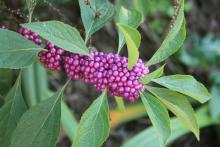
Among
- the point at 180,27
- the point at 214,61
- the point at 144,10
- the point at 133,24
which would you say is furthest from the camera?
the point at 214,61

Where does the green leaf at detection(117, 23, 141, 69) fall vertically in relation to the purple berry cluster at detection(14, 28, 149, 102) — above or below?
above

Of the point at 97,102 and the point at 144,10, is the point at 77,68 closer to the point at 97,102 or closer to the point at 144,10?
the point at 97,102

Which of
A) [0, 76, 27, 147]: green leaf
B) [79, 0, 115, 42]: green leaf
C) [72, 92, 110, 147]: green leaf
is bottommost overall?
[0, 76, 27, 147]: green leaf

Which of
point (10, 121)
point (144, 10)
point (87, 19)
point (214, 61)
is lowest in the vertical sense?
point (214, 61)

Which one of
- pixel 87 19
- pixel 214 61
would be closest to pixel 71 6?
pixel 214 61

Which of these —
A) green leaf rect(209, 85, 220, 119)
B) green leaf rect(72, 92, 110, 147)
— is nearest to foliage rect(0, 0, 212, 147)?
green leaf rect(72, 92, 110, 147)

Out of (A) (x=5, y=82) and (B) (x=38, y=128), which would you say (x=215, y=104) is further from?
(B) (x=38, y=128)

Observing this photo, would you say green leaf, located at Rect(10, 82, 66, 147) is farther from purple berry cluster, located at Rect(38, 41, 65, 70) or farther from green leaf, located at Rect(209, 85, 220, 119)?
green leaf, located at Rect(209, 85, 220, 119)
